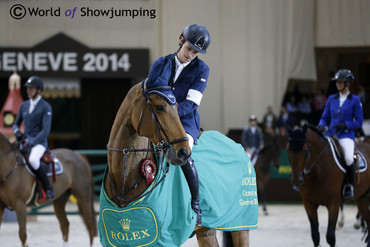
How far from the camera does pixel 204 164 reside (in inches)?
164

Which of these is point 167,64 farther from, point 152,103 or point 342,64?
point 342,64

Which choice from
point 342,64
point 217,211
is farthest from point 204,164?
point 342,64

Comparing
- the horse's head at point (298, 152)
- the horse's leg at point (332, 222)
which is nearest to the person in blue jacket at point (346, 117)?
the horse's head at point (298, 152)

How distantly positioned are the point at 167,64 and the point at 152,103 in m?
0.34

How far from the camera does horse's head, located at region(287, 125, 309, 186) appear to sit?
7.09 m

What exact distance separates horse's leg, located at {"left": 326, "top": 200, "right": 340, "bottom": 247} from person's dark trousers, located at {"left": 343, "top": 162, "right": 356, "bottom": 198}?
318 mm

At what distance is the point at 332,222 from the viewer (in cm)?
667

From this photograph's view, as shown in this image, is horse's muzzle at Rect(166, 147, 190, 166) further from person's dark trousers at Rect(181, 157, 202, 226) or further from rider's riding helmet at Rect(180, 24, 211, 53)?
rider's riding helmet at Rect(180, 24, 211, 53)

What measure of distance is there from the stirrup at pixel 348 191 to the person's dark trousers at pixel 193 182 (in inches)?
149

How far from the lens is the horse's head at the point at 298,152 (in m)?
7.09

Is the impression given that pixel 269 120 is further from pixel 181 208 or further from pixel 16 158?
pixel 181 208

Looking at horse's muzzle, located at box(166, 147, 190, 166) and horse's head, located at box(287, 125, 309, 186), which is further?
horse's head, located at box(287, 125, 309, 186)

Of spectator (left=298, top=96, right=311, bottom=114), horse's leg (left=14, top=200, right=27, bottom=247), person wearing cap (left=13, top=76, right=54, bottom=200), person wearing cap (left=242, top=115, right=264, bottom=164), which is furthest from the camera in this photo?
spectator (left=298, top=96, right=311, bottom=114)

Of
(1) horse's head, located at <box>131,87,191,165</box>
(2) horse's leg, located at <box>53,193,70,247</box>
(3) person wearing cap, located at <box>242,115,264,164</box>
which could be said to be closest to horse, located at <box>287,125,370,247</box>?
(2) horse's leg, located at <box>53,193,70,247</box>
